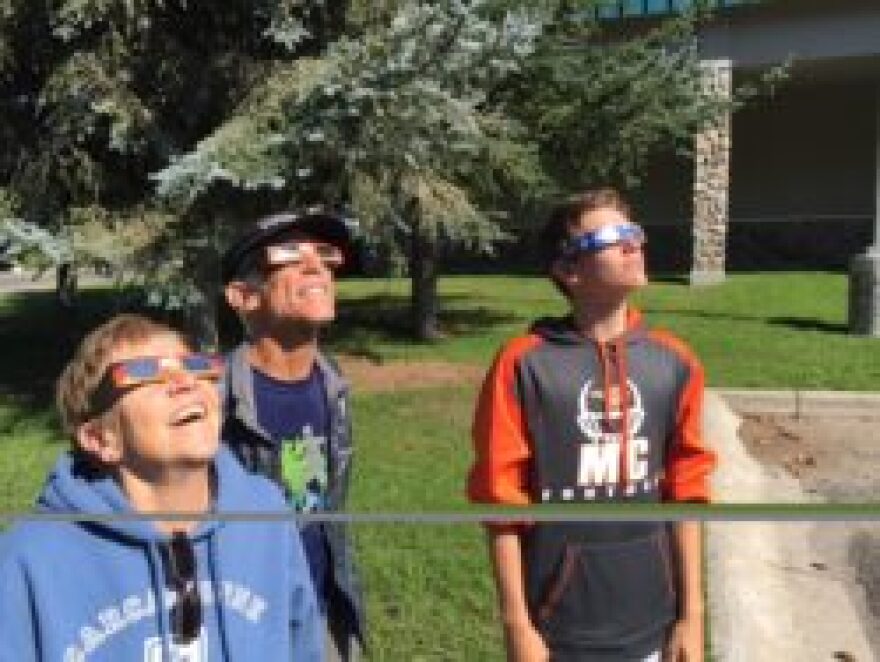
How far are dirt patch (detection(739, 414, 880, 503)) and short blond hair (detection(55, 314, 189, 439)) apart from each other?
6.09 m

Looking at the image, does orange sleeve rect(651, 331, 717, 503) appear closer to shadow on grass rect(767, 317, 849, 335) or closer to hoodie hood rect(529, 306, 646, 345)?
hoodie hood rect(529, 306, 646, 345)

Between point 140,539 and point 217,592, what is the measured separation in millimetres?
150

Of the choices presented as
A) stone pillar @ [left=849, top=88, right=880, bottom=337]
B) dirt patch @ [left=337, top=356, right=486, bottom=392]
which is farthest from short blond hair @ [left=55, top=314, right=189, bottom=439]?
stone pillar @ [left=849, top=88, right=880, bottom=337]

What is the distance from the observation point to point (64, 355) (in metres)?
13.4

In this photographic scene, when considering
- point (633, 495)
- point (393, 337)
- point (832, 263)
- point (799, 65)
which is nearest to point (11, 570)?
point (633, 495)

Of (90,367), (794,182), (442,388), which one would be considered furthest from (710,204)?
(90,367)

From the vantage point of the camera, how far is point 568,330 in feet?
10.2

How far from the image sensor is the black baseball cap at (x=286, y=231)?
309cm

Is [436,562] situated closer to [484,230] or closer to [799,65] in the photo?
[484,230]

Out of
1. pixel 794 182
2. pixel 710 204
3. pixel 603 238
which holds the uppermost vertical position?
pixel 794 182

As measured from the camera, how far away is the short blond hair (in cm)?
230

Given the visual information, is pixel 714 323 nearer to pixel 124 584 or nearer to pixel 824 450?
pixel 824 450

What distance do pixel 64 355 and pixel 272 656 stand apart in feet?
37.6

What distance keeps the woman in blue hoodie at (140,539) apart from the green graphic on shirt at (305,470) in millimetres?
710
